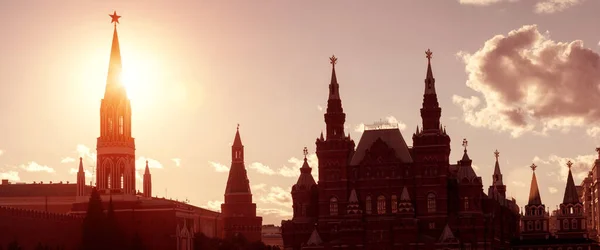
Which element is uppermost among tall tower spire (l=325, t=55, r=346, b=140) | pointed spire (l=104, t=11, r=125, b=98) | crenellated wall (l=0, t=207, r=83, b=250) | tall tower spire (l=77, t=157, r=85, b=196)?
pointed spire (l=104, t=11, r=125, b=98)

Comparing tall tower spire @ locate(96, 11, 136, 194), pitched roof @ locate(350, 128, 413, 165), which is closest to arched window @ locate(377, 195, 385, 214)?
pitched roof @ locate(350, 128, 413, 165)

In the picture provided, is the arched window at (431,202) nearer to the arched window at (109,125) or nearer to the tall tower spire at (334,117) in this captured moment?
the tall tower spire at (334,117)

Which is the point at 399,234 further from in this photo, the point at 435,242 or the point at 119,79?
the point at 119,79

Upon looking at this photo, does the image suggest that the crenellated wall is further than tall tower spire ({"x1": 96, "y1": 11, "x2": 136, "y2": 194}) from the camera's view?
No

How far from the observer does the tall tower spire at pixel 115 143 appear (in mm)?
182250

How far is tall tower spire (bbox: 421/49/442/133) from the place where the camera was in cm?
16838

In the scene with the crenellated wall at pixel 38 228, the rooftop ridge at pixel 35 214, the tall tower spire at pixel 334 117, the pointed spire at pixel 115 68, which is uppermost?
the pointed spire at pixel 115 68

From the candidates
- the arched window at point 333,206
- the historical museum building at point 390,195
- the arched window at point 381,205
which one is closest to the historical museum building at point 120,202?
the historical museum building at point 390,195

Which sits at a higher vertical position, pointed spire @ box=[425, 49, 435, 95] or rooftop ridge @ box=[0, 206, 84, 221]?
pointed spire @ box=[425, 49, 435, 95]

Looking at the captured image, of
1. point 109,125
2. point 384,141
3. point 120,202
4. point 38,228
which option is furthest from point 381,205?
point 38,228

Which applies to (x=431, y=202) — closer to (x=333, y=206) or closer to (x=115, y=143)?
(x=333, y=206)

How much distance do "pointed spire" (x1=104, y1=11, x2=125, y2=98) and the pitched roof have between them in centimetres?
3822

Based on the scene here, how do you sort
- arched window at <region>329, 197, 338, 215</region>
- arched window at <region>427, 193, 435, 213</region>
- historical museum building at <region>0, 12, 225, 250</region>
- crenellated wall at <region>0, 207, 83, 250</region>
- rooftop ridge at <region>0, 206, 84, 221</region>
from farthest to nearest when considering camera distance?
arched window at <region>329, 197, 338, 215</region> < arched window at <region>427, 193, 435, 213</region> < historical museum building at <region>0, 12, 225, 250</region> < rooftop ridge at <region>0, 206, 84, 221</region> < crenellated wall at <region>0, 207, 83, 250</region>

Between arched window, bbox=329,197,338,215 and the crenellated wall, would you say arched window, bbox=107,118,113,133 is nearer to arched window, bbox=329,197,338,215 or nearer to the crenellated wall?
the crenellated wall
